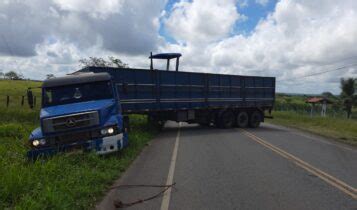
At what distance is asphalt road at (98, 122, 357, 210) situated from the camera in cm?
654

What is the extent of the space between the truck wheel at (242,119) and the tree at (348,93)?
46414mm

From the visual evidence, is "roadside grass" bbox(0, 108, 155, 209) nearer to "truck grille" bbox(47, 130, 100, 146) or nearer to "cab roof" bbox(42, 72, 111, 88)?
"truck grille" bbox(47, 130, 100, 146)

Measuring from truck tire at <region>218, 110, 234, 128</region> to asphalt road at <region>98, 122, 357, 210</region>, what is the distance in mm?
8124

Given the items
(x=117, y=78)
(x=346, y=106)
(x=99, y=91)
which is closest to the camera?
(x=99, y=91)

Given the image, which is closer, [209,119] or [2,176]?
[2,176]

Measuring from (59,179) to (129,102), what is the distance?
32.2 feet

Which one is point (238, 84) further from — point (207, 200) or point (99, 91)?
point (207, 200)

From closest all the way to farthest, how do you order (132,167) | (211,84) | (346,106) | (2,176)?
(2,176), (132,167), (211,84), (346,106)

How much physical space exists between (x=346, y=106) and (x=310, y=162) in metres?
59.6

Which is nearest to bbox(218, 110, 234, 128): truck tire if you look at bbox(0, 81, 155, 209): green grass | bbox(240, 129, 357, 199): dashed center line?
bbox(240, 129, 357, 199): dashed center line

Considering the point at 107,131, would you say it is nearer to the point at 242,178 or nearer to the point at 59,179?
the point at 59,179

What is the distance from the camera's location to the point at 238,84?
73.9 feet

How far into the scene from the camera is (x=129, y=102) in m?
17.1

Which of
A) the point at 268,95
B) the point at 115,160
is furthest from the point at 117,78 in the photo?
the point at 268,95
